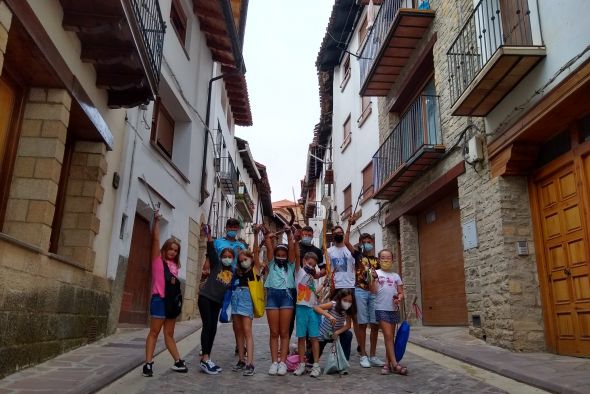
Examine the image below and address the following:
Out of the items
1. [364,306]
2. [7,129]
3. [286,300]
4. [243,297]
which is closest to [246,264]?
[243,297]

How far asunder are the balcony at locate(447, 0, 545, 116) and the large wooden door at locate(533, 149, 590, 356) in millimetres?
1339

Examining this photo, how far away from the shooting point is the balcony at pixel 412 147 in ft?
32.7

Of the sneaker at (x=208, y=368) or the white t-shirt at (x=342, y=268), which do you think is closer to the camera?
the sneaker at (x=208, y=368)

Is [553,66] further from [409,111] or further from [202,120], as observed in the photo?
[202,120]

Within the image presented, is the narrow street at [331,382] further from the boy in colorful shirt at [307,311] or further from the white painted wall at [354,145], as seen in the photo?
the white painted wall at [354,145]

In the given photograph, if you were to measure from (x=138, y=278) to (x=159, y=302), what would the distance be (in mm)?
5196

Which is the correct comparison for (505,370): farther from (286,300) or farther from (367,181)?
(367,181)

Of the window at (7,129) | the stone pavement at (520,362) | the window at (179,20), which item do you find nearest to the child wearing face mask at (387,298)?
the stone pavement at (520,362)

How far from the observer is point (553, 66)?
6.22 meters

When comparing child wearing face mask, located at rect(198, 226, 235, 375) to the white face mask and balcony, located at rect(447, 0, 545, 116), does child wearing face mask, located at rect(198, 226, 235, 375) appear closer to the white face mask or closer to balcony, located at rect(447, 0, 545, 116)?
the white face mask

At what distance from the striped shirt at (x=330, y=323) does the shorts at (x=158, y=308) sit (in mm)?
1758

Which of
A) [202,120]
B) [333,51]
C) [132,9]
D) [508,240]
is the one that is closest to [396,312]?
[508,240]

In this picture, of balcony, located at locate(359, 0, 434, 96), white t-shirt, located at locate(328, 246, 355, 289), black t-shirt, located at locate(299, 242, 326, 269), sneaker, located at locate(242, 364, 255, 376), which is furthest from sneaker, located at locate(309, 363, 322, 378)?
balcony, located at locate(359, 0, 434, 96)

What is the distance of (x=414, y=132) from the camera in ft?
35.6
